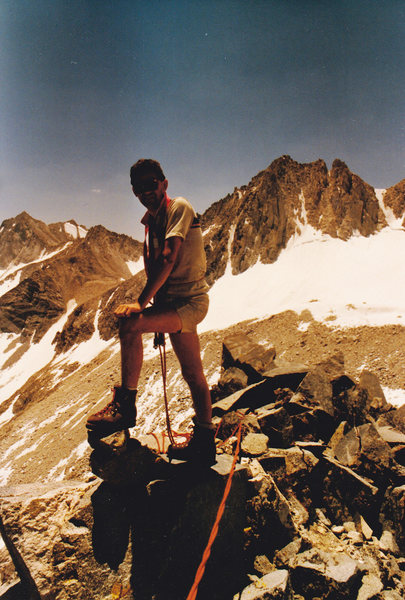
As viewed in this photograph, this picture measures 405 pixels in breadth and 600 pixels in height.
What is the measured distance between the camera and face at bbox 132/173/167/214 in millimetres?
3320

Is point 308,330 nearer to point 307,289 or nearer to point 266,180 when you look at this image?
point 307,289

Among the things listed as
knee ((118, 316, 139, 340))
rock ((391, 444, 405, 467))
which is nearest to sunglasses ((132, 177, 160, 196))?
knee ((118, 316, 139, 340))

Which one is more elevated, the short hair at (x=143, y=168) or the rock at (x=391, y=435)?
the short hair at (x=143, y=168)

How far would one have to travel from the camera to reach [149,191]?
10.9 ft

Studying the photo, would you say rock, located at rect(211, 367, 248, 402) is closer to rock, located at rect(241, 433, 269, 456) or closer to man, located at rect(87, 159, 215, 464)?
rock, located at rect(241, 433, 269, 456)

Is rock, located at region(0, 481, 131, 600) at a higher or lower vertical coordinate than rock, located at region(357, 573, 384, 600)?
higher

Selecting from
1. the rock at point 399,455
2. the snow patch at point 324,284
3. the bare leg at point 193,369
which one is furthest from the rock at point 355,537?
the snow patch at point 324,284

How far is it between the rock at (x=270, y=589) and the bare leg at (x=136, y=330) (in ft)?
7.52

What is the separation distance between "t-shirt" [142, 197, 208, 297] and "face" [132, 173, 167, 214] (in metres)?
0.10

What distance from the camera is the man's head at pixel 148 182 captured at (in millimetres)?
3295

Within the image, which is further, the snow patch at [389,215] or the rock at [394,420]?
the snow patch at [389,215]

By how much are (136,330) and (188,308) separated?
64 centimetres

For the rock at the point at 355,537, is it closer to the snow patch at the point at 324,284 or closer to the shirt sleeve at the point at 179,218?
the shirt sleeve at the point at 179,218

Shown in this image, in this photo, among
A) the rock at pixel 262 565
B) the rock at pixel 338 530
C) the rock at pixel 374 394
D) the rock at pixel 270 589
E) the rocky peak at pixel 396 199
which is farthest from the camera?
the rocky peak at pixel 396 199
